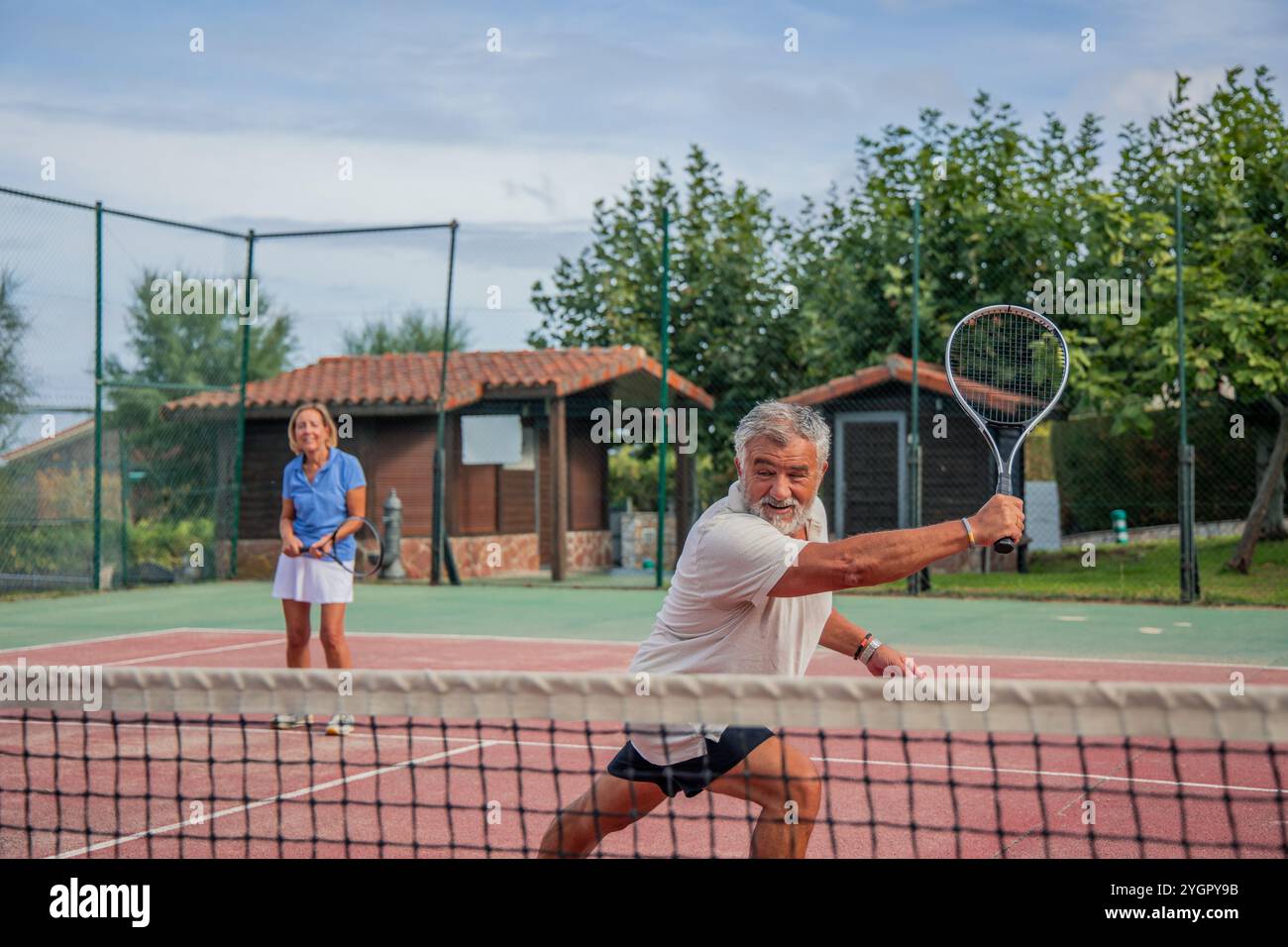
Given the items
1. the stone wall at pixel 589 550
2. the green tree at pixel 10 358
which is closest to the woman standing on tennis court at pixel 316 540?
the green tree at pixel 10 358

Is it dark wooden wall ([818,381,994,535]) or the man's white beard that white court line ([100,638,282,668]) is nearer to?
the man's white beard

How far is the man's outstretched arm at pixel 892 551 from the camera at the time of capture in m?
3.33

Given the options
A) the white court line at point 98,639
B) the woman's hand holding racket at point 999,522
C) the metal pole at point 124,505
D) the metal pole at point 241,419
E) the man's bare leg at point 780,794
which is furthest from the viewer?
the metal pole at point 241,419

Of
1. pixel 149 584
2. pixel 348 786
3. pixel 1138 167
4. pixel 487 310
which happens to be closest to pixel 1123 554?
pixel 1138 167

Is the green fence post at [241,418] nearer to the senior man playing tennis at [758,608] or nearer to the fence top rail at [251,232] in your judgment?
the fence top rail at [251,232]

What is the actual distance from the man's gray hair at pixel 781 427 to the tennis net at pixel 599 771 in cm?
56

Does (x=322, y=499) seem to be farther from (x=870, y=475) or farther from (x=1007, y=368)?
(x=870, y=475)

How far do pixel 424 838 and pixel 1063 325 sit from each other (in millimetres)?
16871

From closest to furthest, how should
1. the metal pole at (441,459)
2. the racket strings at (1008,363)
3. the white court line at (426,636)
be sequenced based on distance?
the racket strings at (1008,363) → the white court line at (426,636) → the metal pole at (441,459)

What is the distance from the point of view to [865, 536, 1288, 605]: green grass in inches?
A: 609

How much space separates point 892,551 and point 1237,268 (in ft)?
50.3
